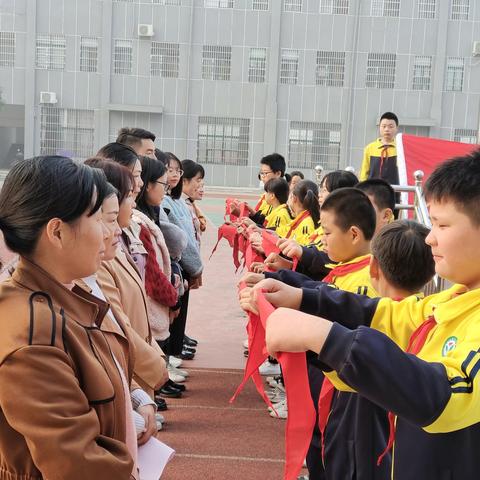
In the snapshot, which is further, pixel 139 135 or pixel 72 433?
pixel 139 135

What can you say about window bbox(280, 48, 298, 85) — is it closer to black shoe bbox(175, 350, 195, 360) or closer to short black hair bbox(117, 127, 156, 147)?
black shoe bbox(175, 350, 195, 360)

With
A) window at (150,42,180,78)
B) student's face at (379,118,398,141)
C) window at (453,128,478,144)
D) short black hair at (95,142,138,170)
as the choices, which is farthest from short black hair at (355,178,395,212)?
window at (453,128,478,144)

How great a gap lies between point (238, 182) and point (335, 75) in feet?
17.0

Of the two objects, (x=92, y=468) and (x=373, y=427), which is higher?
(x=92, y=468)

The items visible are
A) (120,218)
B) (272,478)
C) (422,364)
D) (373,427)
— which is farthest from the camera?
(272,478)

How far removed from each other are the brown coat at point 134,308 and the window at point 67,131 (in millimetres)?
23891

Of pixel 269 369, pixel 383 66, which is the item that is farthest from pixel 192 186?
pixel 383 66

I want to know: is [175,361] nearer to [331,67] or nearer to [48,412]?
[48,412]

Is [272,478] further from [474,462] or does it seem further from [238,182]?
[238,182]

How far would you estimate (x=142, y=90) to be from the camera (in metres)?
26.2

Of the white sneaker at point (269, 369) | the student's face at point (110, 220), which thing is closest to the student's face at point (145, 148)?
the white sneaker at point (269, 369)

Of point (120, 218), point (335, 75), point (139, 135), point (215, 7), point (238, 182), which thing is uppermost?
point (215, 7)

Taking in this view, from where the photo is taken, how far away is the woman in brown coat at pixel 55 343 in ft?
5.11

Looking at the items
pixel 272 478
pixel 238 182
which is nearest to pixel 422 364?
pixel 272 478
